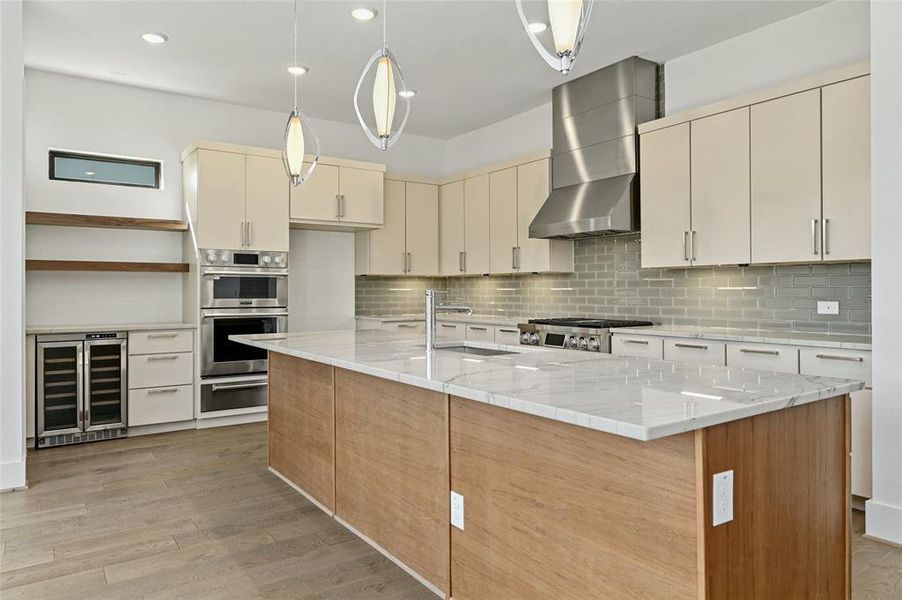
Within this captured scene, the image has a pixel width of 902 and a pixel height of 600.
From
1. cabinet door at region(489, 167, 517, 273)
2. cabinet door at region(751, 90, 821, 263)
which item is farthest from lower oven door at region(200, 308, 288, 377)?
cabinet door at region(751, 90, 821, 263)

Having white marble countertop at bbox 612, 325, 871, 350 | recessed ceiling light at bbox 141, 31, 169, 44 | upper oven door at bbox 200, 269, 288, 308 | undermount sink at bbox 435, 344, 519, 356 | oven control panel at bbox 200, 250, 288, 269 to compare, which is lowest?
undermount sink at bbox 435, 344, 519, 356

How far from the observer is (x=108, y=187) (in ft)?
17.0

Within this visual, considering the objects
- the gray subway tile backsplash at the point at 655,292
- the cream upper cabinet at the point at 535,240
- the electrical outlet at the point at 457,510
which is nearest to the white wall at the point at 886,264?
the gray subway tile backsplash at the point at 655,292

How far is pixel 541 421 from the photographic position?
1.85 meters

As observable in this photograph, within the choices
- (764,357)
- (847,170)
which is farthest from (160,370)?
(847,170)

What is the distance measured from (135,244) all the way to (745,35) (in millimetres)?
5059

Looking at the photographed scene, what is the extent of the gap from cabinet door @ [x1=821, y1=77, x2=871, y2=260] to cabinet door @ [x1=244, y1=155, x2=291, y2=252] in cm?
415

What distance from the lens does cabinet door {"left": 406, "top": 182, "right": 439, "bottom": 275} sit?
6.52 metres

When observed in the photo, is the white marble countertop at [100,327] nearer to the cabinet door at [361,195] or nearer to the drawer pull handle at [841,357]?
the cabinet door at [361,195]

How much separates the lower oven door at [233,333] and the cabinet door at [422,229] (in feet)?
5.36

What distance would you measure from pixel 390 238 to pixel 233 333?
1.94m

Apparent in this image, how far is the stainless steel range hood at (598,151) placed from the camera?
467cm

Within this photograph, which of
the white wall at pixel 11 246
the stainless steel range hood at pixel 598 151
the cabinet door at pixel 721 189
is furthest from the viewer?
the stainless steel range hood at pixel 598 151

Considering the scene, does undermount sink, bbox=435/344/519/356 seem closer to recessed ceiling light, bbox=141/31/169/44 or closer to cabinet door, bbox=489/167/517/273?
cabinet door, bbox=489/167/517/273
